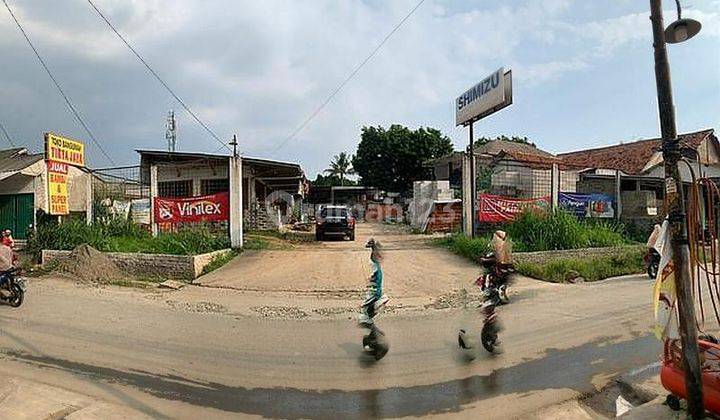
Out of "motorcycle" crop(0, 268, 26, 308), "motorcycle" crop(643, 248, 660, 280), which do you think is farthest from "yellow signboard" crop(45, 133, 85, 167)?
"motorcycle" crop(643, 248, 660, 280)

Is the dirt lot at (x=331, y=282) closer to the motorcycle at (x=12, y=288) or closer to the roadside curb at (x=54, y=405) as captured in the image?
the motorcycle at (x=12, y=288)

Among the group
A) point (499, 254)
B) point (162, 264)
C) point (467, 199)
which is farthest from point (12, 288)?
point (467, 199)

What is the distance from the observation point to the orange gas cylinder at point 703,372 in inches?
173

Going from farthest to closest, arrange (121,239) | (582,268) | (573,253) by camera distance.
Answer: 1. (121,239)
2. (573,253)
3. (582,268)

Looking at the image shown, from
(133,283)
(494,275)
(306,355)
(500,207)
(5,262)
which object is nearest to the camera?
(306,355)

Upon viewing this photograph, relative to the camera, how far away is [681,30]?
4570mm

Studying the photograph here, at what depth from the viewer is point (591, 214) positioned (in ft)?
61.2

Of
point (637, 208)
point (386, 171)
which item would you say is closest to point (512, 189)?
point (637, 208)

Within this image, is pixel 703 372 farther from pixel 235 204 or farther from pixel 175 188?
pixel 175 188

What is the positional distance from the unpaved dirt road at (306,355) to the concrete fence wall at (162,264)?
2.12 meters

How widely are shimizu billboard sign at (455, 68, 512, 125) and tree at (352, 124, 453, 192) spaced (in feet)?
94.1

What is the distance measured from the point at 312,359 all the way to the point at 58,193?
14.5 metres

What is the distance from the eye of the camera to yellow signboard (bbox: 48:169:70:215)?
1692 cm

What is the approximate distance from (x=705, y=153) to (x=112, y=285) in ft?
124
